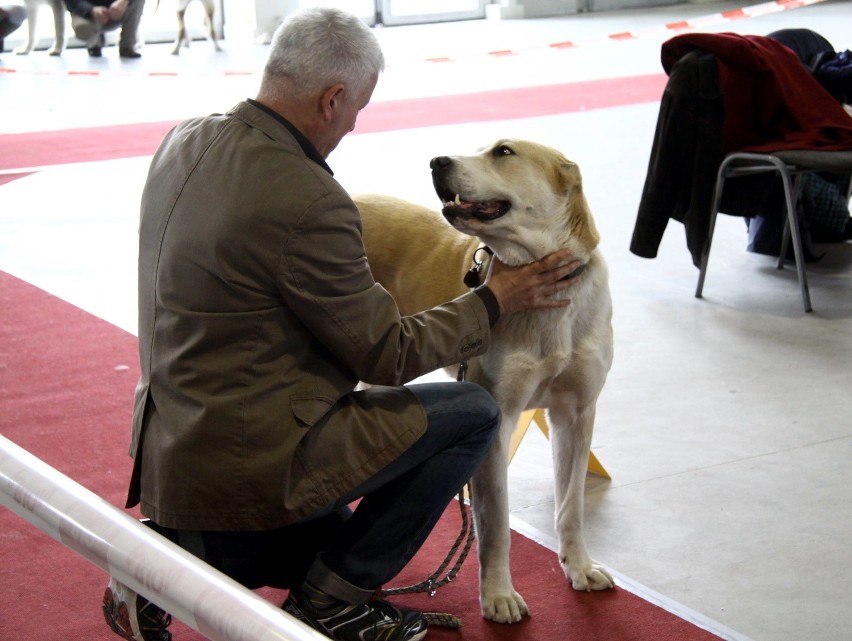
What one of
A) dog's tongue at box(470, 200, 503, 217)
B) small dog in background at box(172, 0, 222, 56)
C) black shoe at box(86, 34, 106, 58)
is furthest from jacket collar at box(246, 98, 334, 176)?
black shoe at box(86, 34, 106, 58)

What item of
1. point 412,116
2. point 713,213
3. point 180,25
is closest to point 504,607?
point 713,213

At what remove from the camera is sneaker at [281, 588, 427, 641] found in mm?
2316

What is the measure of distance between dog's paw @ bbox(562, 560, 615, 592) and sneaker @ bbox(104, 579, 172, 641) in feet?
3.22

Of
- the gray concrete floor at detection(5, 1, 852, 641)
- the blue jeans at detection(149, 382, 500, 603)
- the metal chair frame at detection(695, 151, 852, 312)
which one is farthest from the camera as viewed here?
the metal chair frame at detection(695, 151, 852, 312)

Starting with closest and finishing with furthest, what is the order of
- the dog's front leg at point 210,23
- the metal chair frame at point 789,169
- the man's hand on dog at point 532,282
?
the man's hand on dog at point 532,282
the metal chair frame at point 789,169
the dog's front leg at point 210,23

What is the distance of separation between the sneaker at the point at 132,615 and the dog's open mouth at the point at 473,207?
102cm

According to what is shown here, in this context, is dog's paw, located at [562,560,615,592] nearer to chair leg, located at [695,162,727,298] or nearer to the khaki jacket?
the khaki jacket

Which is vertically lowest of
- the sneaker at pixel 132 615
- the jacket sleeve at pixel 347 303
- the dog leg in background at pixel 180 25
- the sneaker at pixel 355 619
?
the dog leg in background at pixel 180 25

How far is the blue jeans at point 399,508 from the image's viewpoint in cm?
228

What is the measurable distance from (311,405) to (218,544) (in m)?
0.37

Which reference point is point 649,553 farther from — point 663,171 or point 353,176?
point 353,176

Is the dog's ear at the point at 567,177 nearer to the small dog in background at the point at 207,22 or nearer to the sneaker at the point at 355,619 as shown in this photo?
the sneaker at the point at 355,619

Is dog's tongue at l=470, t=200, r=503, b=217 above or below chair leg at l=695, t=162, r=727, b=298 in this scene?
above

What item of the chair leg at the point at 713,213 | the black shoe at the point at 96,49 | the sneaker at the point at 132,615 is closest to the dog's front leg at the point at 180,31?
the black shoe at the point at 96,49
